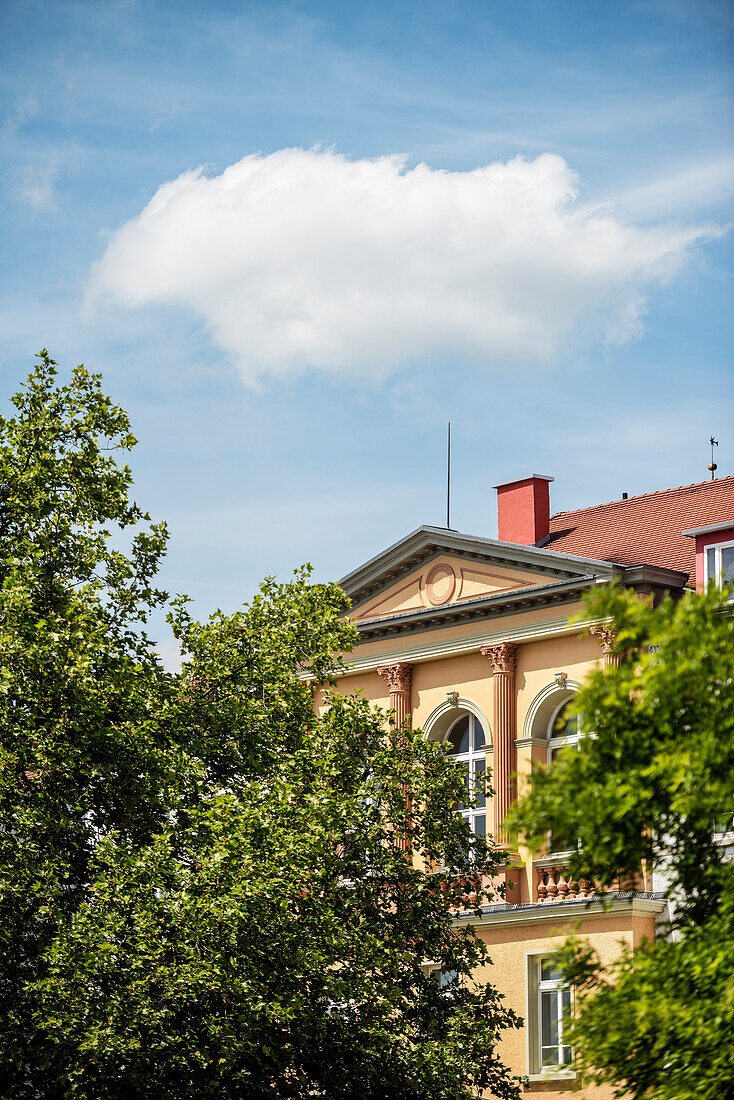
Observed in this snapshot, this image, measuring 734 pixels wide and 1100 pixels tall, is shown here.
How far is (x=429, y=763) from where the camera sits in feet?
82.6

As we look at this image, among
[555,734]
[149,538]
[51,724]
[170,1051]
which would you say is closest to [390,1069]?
[170,1051]

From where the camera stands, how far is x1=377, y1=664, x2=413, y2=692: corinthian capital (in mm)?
35156

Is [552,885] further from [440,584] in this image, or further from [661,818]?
[661,818]

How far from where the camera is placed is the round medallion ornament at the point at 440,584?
1362 inches

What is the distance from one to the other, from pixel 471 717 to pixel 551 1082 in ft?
25.5

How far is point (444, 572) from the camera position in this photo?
34.7 metres

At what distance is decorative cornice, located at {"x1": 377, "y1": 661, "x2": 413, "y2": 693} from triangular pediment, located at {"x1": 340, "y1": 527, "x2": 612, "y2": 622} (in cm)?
117

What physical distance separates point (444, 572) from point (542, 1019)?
9473mm

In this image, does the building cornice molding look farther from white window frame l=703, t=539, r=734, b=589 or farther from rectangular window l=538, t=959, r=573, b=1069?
rectangular window l=538, t=959, r=573, b=1069

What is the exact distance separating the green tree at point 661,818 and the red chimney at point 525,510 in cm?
2164

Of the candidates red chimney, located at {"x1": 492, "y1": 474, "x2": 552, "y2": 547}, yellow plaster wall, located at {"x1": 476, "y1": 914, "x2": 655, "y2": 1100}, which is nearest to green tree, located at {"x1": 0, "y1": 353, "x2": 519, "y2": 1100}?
yellow plaster wall, located at {"x1": 476, "y1": 914, "x2": 655, "y2": 1100}

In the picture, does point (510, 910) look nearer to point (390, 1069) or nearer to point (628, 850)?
point (390, 1069)

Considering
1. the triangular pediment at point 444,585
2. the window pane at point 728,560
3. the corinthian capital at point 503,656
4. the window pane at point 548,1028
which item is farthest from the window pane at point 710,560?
the window pane at point 548,1028

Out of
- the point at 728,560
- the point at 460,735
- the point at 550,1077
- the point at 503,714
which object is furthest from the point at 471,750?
the point at 728,560
